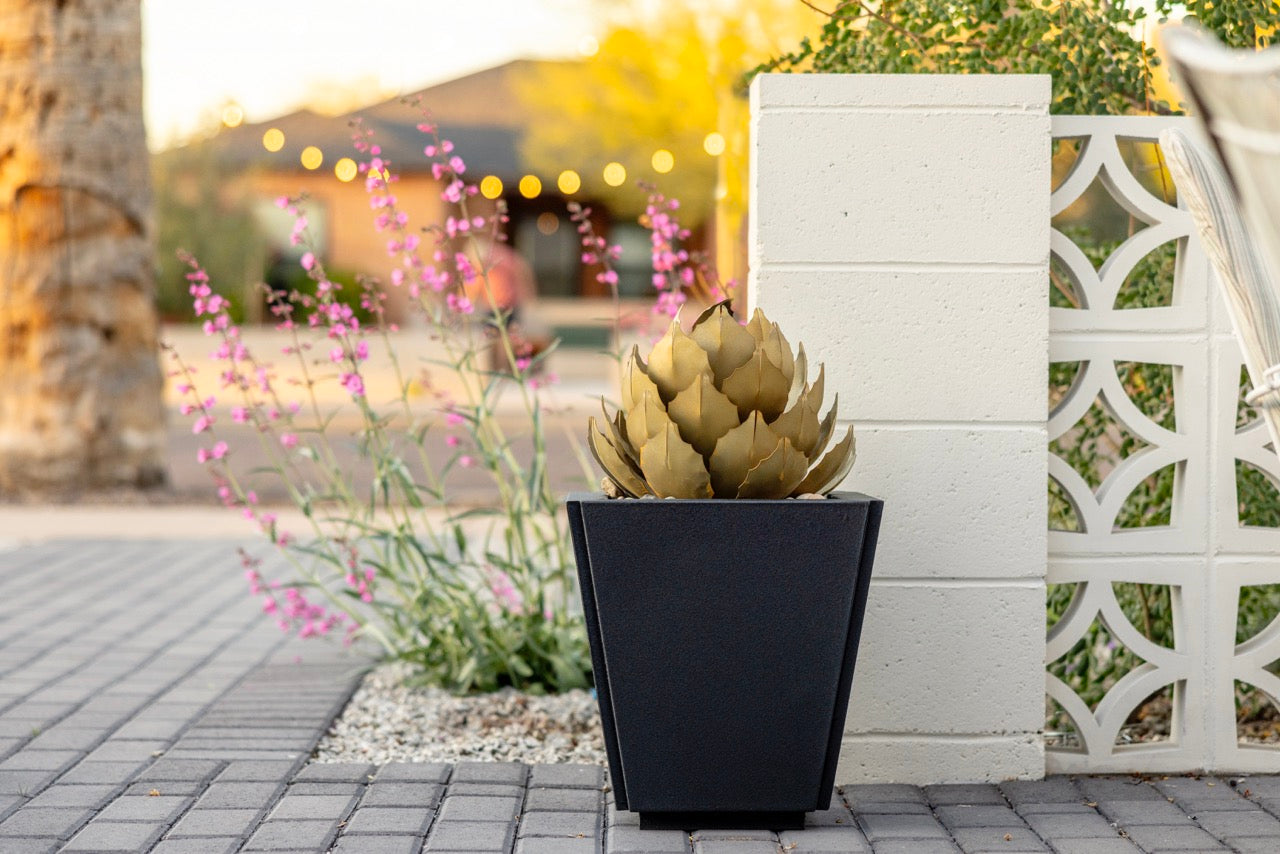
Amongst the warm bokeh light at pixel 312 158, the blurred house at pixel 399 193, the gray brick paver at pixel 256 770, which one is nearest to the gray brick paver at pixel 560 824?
the gray brick paver at pixel 256 770

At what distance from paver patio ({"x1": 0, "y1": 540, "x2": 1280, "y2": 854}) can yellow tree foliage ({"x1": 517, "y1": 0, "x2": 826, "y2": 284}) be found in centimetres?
1392

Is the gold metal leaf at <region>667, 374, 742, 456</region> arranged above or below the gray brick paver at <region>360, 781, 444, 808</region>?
above

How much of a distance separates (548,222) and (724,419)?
1165 inches

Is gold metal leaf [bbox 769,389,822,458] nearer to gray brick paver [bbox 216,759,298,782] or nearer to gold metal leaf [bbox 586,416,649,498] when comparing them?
gold metal leaf [bbox 586,416,649,498]

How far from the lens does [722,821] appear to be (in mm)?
2900

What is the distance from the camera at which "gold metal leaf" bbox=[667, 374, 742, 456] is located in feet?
8.98

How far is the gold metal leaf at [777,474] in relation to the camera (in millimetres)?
2729

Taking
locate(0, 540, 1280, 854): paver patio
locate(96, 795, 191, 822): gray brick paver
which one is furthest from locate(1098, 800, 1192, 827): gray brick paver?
locate(96, 795, 191, 822): gray brick paver

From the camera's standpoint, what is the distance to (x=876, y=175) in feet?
10.1

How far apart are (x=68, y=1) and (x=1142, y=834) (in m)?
7.16

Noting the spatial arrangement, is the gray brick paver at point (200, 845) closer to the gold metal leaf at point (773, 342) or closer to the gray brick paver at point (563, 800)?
the gray brick paver at point (563, 800)

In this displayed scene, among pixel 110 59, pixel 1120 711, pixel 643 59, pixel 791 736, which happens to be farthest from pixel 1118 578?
pixel 643 59

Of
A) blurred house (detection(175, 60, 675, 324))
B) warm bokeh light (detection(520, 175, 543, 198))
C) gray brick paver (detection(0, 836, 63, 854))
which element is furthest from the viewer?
blurred house (detection(175, 60, 675, 324))

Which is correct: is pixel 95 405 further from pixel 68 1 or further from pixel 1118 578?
pixel 1118 578
